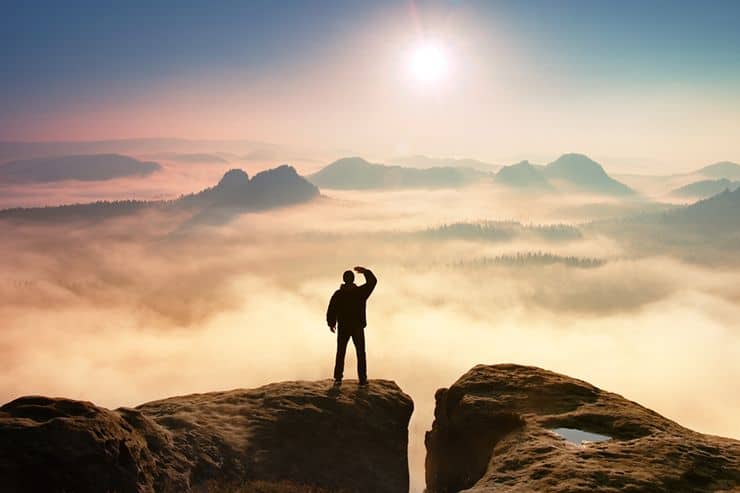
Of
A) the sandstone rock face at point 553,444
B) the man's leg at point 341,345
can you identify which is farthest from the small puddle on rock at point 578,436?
the man's leg at point 341,345

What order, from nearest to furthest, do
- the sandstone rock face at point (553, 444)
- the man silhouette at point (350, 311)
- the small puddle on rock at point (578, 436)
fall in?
the sandstone rock face at point (553, 444), the small puddle on rock at point (578, 436), the man silhouette at point (350, 311)

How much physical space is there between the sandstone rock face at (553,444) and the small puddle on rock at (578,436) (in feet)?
0.62

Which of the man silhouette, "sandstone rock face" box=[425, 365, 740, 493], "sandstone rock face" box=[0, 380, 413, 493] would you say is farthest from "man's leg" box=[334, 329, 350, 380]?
"sandstone rock face" box=[425, 365, 740, 493]

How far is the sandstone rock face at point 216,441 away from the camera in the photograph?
1032 cm

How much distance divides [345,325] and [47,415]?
8693mm

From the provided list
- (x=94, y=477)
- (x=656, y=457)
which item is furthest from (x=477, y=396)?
(x=94, y=477)

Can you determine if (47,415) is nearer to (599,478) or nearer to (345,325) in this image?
(345,325)

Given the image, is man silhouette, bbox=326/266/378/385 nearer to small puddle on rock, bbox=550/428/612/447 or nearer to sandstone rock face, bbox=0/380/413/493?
sandstone rock face, bbox=0/380/413/493

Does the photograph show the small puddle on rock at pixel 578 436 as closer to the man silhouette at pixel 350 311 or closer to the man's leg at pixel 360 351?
the man's leg at pixel 360 351

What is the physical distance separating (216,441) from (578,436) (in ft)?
30.1

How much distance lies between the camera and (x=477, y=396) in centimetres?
1588

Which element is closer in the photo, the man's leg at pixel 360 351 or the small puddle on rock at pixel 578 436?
the small puddle on rock at pixel 578 436

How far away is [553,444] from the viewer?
38.6 ft

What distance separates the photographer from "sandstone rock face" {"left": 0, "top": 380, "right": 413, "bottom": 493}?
33.9 ft
